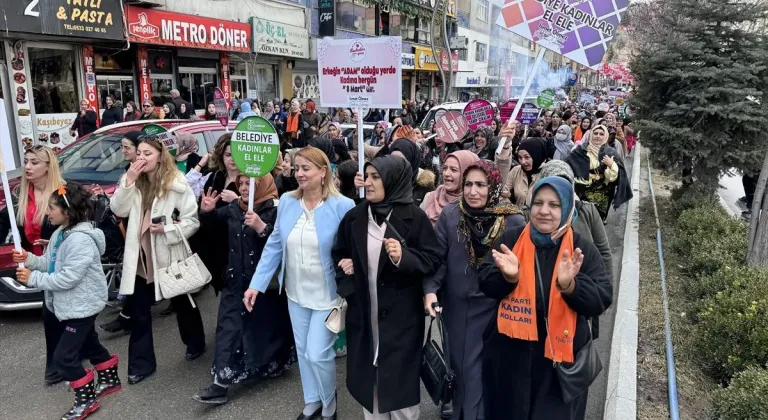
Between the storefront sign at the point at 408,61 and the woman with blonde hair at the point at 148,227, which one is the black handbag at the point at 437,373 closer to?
the woman with blonde hair at the point at 148,227

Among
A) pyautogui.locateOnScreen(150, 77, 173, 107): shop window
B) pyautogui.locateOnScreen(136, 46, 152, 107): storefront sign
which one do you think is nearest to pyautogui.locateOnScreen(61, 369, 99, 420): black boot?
pyautogui.locateOnScreen(136, 46, 152, 107): storefront sign

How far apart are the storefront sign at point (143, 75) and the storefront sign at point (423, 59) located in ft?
70.6

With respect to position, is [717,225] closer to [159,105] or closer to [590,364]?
[590,364]

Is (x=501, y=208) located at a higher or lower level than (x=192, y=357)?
higher

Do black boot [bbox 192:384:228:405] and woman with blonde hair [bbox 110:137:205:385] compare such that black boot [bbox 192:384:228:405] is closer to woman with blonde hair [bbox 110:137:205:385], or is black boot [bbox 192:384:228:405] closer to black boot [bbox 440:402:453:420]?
woman with blonde hair [bbox 110:137:205:385]

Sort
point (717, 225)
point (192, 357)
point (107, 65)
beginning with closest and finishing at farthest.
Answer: point (192, 357), point (717, 225), point (107, 65)

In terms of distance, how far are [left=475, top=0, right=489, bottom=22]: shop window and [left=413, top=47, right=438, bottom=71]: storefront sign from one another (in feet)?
41.0

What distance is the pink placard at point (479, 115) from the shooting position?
895 cm

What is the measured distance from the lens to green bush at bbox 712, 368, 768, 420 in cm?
321

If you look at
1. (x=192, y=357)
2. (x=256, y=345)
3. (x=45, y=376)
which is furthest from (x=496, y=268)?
(x=45, y=376)

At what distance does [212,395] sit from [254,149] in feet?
5.85

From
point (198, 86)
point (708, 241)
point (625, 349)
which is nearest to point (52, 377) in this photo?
point (625, 349)

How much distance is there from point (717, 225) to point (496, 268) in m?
5.83

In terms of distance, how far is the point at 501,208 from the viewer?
3191mm
